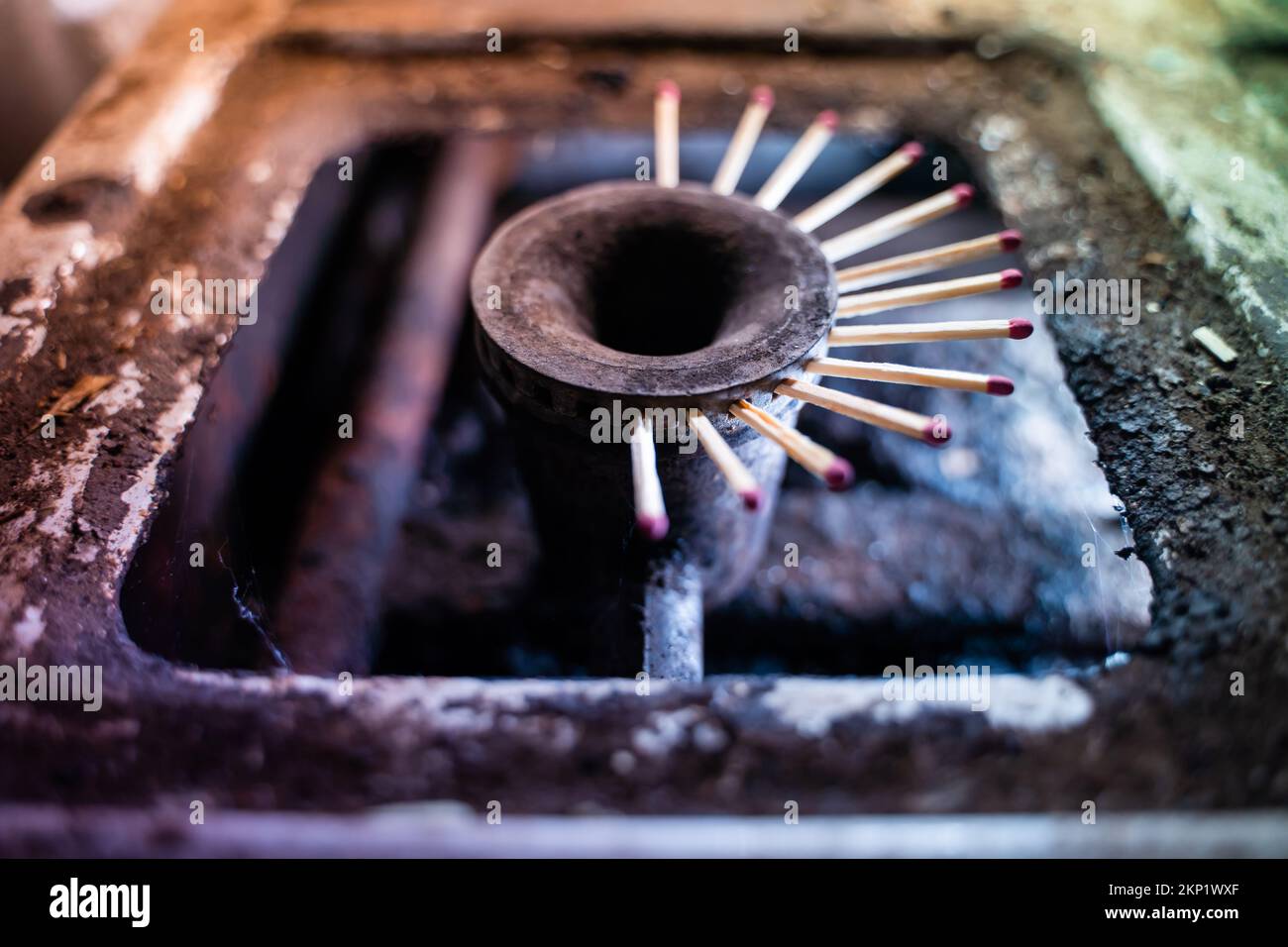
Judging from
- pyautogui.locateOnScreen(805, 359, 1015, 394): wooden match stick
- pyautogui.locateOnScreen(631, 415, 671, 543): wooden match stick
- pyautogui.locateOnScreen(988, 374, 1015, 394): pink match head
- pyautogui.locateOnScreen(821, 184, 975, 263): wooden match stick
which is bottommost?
pyautogui.locateOnScreen(631, 415, 671, 543): wooden match stick

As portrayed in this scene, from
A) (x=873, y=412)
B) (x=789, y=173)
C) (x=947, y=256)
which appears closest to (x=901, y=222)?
(x=947, y=256)

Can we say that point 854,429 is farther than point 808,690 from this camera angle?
Yes

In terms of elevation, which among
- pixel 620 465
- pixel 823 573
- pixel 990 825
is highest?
pixel 620 465

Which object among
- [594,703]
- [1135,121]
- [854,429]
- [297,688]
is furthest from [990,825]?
[1135,121]

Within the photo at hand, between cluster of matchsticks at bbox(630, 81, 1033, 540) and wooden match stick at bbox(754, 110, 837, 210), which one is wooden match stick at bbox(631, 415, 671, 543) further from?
wooden match stick at bbox(754, 110, 837, 210)

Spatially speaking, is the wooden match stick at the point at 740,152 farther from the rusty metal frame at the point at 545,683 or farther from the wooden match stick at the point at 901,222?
the rusty metal frame at the point at 545,683

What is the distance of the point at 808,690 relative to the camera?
1.30 meters

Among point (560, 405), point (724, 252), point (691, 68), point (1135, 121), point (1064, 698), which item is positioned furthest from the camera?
point (691, 68)

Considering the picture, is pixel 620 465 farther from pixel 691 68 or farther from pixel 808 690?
pixel 691 68

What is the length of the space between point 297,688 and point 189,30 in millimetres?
2348

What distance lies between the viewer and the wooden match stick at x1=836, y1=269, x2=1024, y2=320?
155 centimetres

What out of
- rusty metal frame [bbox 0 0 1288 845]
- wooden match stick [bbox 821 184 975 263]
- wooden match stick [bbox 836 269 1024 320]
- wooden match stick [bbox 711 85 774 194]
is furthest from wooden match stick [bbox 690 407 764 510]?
wooden match stick [bbox 711 85 774 194]

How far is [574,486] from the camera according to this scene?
5.54ft

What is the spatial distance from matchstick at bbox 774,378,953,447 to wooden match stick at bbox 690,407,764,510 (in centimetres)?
15
